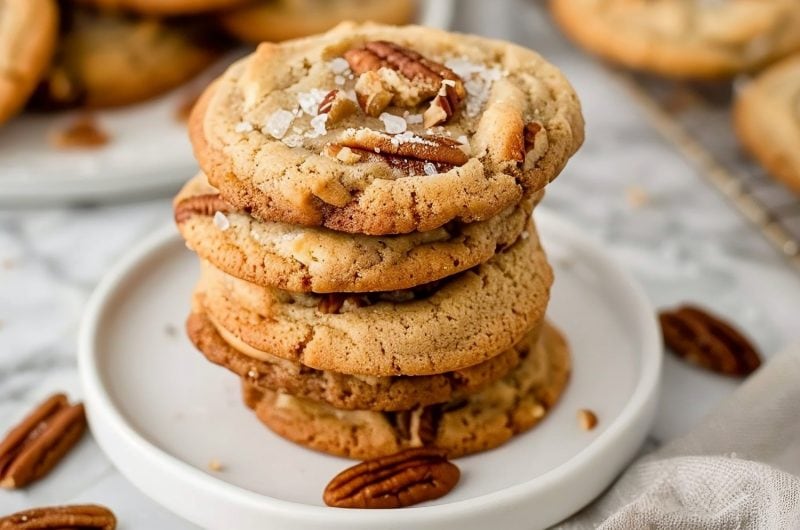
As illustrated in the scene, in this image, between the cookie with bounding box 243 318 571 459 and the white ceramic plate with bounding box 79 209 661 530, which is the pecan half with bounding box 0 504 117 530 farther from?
the cookie with bounding box 243 318 571 459

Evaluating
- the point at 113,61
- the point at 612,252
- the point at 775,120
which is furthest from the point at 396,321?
the point at 113,61

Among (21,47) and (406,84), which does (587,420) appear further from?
(21,47)

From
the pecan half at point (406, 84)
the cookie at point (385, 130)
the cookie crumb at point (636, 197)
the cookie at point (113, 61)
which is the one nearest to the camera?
A: the cookie at point (385, 130)

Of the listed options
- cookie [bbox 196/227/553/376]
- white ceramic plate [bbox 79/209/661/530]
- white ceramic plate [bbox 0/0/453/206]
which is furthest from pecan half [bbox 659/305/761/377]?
white ceramic plate [bbox 0/0/453/206]

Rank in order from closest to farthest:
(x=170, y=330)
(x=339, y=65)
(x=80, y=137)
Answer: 1. (x=339, y=65)
2. (x=170, y=330)
3. (x=80, y=137)

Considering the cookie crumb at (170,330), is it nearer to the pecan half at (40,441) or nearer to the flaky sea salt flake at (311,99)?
the pecan half at (40,441)

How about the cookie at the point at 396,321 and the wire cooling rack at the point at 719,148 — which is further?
the wire cooling rack at the point at 719,148

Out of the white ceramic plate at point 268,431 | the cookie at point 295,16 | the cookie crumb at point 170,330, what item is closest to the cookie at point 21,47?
the cookie at point 295,16
